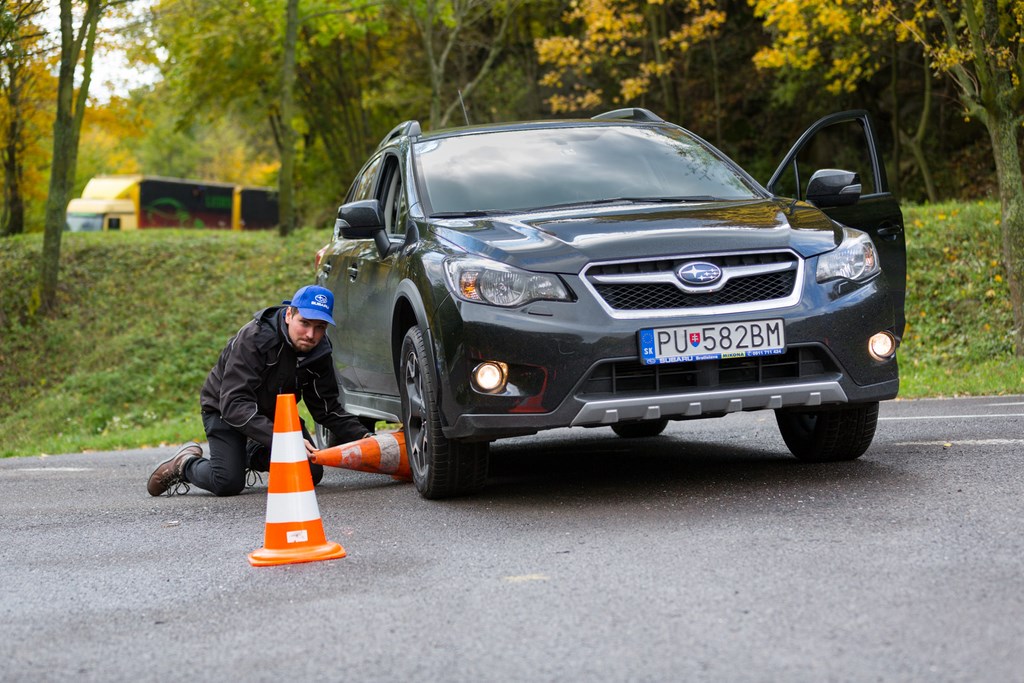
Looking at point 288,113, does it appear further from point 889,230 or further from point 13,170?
point 889,230

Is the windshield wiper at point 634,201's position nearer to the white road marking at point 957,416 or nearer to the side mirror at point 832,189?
the side mirror at point 832,189

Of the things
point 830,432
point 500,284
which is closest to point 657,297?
point 500,284

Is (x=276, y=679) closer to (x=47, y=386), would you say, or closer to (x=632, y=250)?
(x=632, y=250)

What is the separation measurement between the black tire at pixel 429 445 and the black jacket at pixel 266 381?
0.86 metres

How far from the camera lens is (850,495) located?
6.08 m

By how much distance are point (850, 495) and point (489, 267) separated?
1.89 m

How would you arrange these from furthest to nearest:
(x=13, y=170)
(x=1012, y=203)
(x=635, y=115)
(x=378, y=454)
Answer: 1. (x=13, y=170)
2. (x=1012, y=203)
3. (x=635, y=115)
4. (x=378, y=454)

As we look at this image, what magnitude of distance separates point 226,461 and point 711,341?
3156 mm

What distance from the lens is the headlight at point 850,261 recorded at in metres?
6.30

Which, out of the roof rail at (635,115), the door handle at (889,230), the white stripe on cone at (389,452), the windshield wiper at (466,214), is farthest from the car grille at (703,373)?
the roof rail at (635,115)

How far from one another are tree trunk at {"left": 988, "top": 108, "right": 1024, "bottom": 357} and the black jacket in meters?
8.54

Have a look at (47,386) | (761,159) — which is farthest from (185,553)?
(761,159)

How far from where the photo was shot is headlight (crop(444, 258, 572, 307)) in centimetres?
602

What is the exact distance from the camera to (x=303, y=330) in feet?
24.1
